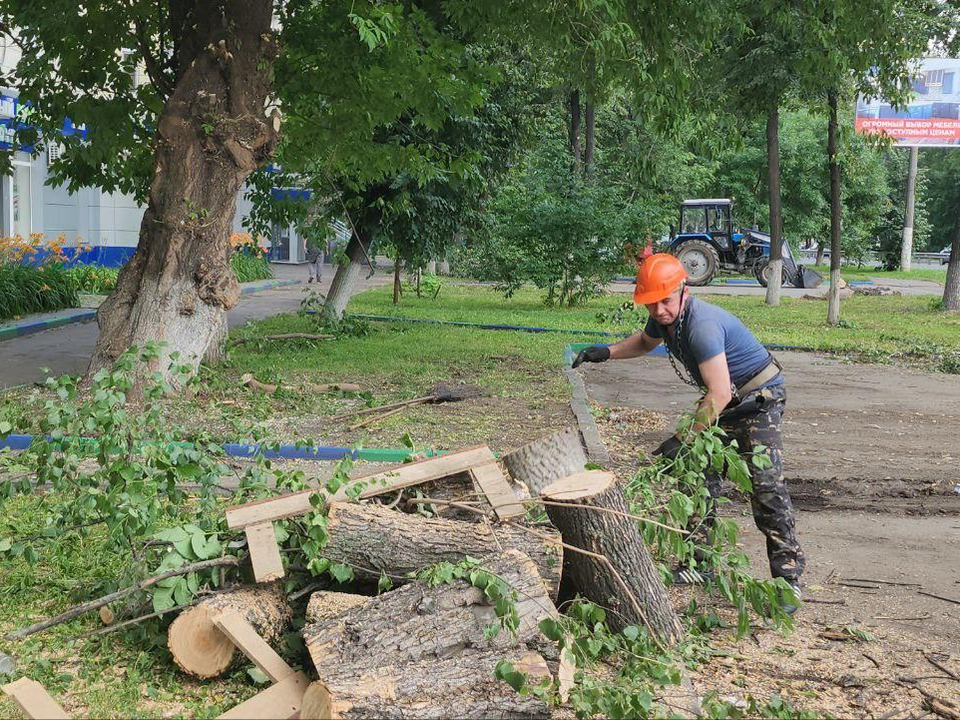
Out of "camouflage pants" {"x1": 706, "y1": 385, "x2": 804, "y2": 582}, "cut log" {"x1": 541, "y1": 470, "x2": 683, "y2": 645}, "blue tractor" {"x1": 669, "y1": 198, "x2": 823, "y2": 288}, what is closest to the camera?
"cut log" {"x1": 541, "y1": 470, "x2": 683, "y2": 645}

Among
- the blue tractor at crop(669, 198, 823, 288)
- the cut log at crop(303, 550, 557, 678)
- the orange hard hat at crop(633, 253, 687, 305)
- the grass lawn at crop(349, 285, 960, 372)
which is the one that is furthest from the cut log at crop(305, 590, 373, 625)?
the blue tractor at crop(669, 198, 823, 288)

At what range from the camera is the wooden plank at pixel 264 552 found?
417 centimetres

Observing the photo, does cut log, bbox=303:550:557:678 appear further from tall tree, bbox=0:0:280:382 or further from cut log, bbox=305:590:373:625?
tall tree, bbox=0:0:280:382

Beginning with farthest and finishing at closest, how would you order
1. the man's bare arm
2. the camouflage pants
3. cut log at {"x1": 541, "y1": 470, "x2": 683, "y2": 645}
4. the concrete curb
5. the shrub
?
the shrub → the concrete curb → the man's bare arm → the camouflage pants → cut log at {"x1": 541, "y1": 470, "x2": 683, "y2": 645}

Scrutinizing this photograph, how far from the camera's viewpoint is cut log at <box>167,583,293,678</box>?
4.00 metres

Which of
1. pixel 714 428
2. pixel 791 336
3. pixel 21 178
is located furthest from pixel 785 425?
pixel 21 178

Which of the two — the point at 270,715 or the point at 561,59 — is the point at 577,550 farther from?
the point at 561,59

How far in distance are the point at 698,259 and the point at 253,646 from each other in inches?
1237

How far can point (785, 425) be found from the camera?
9.84 m

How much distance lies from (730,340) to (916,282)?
34913 mm

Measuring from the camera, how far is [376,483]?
4.66 m

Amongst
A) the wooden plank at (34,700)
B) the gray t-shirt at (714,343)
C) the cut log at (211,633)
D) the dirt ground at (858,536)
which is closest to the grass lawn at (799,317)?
the dirt ground at (858,536)

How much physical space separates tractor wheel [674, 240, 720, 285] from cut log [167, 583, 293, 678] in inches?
1204

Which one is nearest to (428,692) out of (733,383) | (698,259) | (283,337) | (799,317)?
(733,383)
